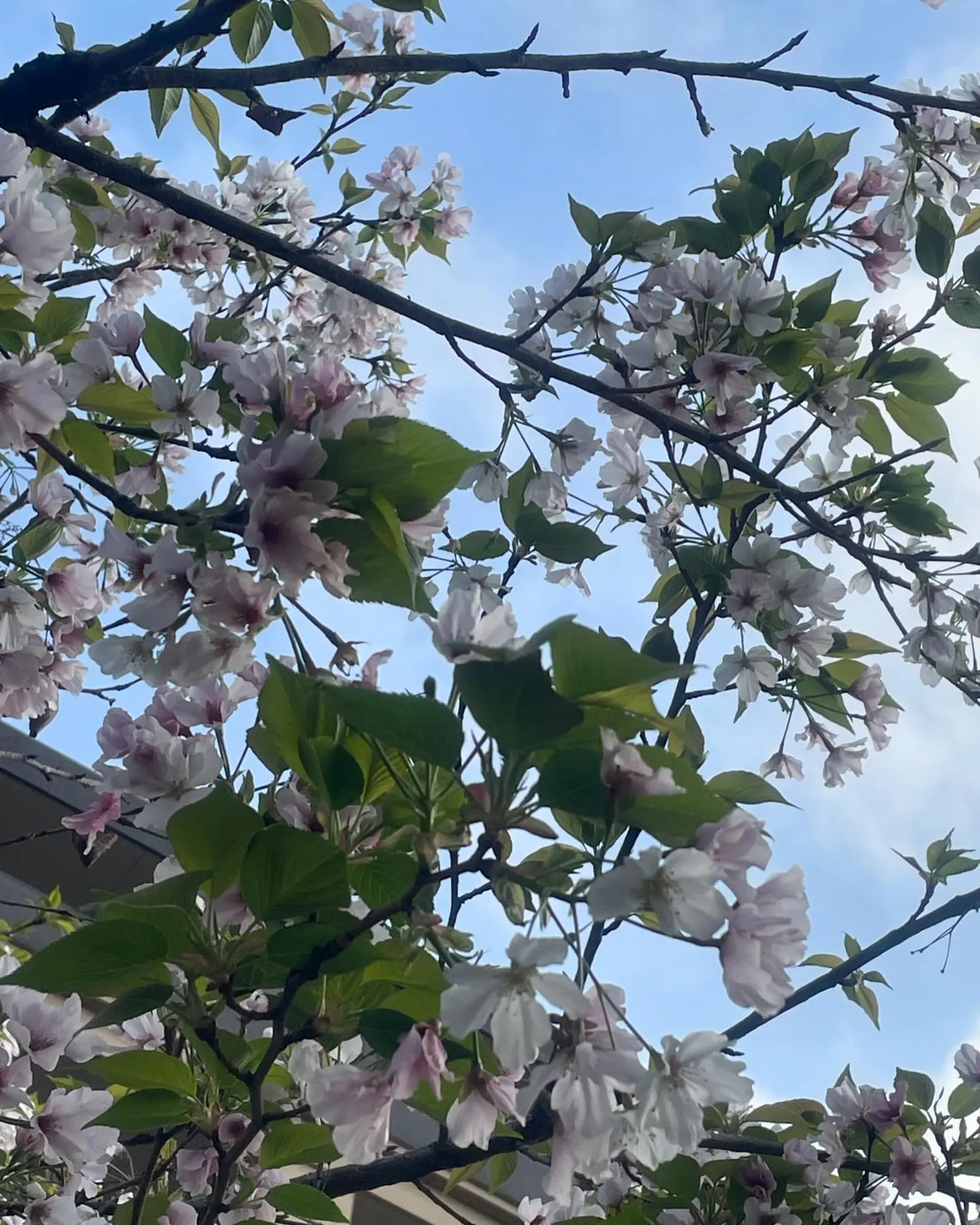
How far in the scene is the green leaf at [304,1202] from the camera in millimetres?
859

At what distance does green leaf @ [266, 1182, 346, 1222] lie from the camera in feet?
2.82

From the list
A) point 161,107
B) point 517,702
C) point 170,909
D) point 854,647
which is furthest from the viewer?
point 161,107

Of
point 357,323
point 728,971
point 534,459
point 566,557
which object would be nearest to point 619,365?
point 534,459

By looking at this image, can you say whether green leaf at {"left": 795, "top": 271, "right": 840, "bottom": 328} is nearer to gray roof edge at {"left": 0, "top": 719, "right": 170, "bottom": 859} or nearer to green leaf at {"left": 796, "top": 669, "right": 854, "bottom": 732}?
green leaf at {"left": 796, "top": 669, "right": 854, "bottom": 732}

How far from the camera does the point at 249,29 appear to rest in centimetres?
158

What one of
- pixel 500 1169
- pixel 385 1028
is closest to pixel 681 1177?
pixel 500 1169

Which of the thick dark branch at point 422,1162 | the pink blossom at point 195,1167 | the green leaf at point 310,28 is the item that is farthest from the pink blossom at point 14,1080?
the green leaf at point 310,28

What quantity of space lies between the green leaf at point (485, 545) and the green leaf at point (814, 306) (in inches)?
21.2

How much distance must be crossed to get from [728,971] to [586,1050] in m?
0.10

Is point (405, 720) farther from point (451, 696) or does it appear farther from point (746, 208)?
point (746, 208)

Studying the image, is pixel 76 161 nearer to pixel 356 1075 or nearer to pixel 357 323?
pixel 356 1075

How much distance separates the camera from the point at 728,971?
0.61 metres

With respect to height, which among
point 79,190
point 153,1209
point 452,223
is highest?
point 452,223

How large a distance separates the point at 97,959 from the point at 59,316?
0.75 metres
